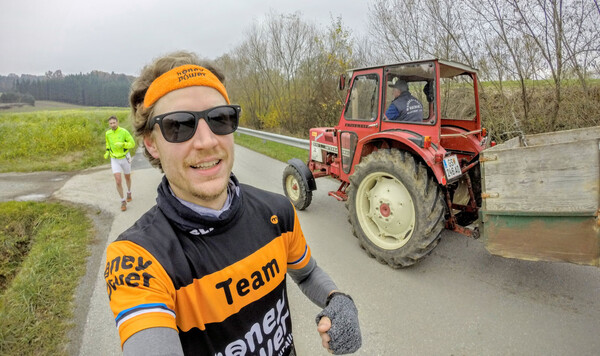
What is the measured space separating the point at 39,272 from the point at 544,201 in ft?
16.2

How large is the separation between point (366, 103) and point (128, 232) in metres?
3.71

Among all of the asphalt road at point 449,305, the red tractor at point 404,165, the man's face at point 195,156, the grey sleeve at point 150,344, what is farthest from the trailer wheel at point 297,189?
the grey sleeve at point 150,344

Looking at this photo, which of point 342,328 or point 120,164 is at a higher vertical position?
point 120,164

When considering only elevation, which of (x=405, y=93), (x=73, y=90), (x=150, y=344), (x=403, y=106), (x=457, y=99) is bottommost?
(x=150, y=344)

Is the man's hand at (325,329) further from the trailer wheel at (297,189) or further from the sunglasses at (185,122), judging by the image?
the trailer wheel at (297,189)

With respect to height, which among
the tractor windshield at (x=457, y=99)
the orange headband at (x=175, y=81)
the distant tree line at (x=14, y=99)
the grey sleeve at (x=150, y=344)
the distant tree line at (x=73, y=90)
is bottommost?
the grey sleeve at (x=150, y=344)

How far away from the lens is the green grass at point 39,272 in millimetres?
2506

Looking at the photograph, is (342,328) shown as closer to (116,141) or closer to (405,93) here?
(405,93)

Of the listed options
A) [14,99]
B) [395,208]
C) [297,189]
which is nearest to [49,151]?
[297,189]

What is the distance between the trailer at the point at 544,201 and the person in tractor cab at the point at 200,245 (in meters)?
1.92

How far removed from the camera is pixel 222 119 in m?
1.16

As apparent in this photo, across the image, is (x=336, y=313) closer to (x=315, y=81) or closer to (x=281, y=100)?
(x=315, y=81)

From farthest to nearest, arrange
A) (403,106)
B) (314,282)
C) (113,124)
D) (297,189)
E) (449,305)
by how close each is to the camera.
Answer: (113,124), (297,189), (403,106), (449,305), (314,282)

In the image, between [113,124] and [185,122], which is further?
[113,124]
